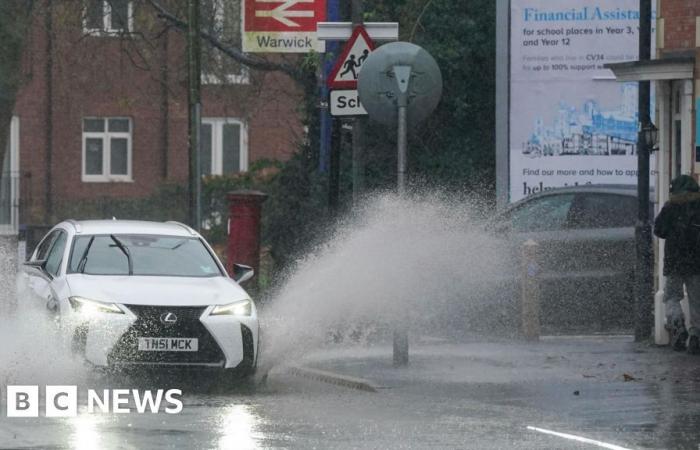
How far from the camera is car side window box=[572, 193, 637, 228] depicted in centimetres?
2147

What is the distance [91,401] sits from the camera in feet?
44.9

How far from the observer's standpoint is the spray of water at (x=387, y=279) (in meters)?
17.9

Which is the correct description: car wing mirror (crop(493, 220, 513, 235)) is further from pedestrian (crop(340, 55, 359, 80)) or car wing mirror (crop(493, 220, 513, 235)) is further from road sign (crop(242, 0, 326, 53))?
pedestrian (crop(340, 55, 359, 80))

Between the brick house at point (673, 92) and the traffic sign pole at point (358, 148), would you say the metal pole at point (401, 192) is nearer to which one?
the traffic sign pole at point (358, 148)

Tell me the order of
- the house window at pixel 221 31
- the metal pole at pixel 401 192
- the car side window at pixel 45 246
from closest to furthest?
the metal pole at pixel 401 192, the car side window at pixel 45 246, the house window at pixel 221 31

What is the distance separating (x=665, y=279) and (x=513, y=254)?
2835 millimetres

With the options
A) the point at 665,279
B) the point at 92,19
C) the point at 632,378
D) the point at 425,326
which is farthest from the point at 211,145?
the point at 632,378

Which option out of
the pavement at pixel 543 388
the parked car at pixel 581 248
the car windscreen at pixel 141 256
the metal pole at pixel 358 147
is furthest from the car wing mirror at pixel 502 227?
the car windscreen at pixel 141 256

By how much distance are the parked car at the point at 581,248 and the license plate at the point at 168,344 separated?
23.4 feet

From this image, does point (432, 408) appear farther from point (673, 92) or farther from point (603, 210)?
point (603, 210)

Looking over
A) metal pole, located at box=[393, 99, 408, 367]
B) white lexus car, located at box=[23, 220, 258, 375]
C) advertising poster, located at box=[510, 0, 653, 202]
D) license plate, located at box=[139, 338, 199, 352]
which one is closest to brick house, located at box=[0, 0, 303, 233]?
advertising poster, located at box=[510, 0, 653, 202]

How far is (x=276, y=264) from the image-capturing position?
26.8m

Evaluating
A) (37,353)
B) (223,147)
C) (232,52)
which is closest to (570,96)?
(232,52)

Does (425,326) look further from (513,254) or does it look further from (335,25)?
(335,25)
